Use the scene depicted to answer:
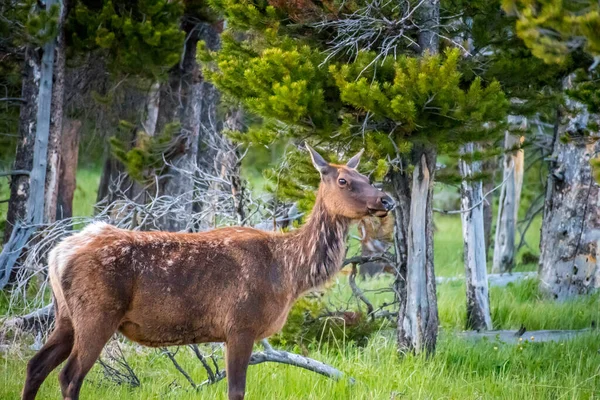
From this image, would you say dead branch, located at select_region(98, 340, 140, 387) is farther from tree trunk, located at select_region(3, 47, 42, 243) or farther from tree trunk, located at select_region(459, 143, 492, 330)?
tree trunk, located at select_region(459, 143, 492, 330)

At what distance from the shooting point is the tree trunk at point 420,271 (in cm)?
947

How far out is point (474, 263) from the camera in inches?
496

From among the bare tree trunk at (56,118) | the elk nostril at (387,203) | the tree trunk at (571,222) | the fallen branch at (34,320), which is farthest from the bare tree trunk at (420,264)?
the bare tree trunk at (56,118)

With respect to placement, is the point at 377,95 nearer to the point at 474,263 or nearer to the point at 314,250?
the point at 314,250

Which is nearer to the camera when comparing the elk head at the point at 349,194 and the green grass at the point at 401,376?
the elk head at the point at 349,194

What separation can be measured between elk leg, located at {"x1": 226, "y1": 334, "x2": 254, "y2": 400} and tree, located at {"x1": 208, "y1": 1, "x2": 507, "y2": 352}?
2094 mm

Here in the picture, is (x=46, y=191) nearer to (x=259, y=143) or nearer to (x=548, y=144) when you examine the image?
(x=259, y=143)

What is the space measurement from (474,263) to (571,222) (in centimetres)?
249

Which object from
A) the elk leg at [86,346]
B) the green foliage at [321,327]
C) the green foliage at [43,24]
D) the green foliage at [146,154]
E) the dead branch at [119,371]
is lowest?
the dead branch at [119,371]

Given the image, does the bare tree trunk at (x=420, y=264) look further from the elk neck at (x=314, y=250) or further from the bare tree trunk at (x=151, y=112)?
the bare tree trunk at (x=151, y=112)

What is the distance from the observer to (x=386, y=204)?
8148 millimetres

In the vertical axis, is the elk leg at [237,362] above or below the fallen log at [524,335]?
above

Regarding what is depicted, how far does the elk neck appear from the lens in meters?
8.24

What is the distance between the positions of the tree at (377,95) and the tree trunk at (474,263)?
274 cm
